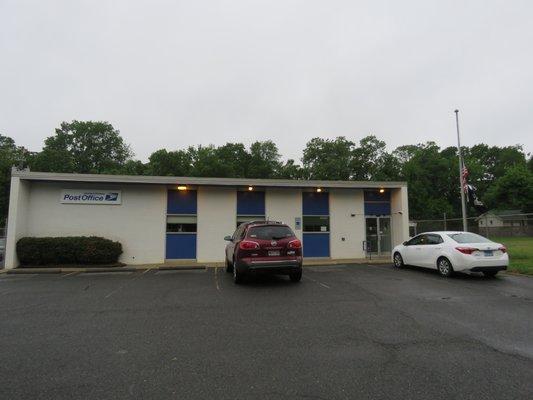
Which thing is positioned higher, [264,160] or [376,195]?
Answer: [264,160]

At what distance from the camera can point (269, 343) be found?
4.98 metres

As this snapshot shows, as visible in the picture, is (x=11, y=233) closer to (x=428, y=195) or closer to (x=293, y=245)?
(x=293, y=245)

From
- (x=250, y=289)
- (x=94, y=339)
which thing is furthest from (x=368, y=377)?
(x=250, y=289)

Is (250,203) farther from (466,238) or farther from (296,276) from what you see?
(466,238)

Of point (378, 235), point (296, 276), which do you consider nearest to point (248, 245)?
point (296, 276)

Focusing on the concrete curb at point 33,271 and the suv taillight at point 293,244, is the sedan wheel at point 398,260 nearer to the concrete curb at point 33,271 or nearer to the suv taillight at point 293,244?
the suv taillight at point 293,244

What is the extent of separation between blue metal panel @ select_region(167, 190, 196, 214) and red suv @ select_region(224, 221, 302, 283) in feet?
24.0

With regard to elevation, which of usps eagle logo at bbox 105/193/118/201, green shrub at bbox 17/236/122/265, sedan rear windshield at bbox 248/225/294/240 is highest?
usps eagle logo at bbox 105/193/118/201

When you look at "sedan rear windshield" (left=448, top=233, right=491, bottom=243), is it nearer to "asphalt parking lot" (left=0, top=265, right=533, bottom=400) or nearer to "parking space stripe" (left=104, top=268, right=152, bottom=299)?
"asphalt parking lot" (left=0, top=265, right=533, bottom=400)

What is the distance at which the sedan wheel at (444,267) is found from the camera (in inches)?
439

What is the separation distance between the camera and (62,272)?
45.0 ft

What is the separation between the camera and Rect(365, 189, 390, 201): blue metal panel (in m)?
18.8

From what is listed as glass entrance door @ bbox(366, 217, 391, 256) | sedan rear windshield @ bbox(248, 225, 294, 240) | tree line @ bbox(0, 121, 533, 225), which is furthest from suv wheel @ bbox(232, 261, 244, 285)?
tree line @ bbox(0, 121, 533, 225)

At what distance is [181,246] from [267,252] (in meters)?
8.04
